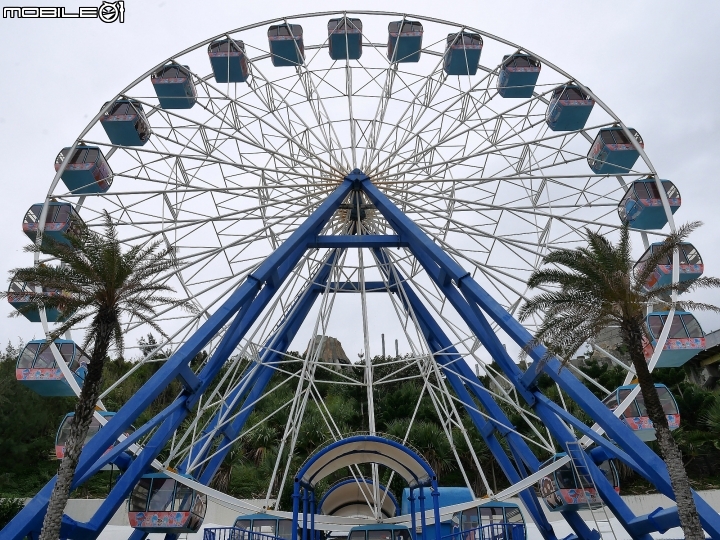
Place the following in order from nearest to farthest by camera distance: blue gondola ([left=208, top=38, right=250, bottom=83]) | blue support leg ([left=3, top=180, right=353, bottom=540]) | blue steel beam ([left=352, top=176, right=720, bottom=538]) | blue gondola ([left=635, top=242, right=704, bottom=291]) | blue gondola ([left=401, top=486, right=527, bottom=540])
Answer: blue steel beam ([left=352, top=176, right=720, bottom=538]), blue support leg ([left=3, top=180, right=353, bottom=540]), blue gondola ([left=401, top=486, right=527, bottom=540]), blue gondola ([left=635, top=242, right=704, bottom=291]), blue gondola ([left=208, top=38, right=250, bottom=83])

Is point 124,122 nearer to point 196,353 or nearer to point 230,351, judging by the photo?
point 230,351

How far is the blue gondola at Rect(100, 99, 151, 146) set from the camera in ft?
67.0

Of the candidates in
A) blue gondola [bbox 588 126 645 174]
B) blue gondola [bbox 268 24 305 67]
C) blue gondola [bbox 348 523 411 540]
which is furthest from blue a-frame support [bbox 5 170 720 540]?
blue gondola [bbox 588 126 645 174]

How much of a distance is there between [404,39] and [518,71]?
4.10 m

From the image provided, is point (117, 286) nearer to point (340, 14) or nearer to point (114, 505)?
point (114, 505)

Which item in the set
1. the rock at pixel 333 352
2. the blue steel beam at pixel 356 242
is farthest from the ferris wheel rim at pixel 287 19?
the rock at pixel 333 352

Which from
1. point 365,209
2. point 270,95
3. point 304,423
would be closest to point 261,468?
point 304,423

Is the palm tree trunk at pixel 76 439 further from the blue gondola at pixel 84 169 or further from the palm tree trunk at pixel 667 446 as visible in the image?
the palm tree trunk at pixel 667 446

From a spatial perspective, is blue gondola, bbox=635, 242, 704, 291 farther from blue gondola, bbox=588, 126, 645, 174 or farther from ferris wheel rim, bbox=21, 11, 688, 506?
blue gondola, bbox=588, 126, 645, 174

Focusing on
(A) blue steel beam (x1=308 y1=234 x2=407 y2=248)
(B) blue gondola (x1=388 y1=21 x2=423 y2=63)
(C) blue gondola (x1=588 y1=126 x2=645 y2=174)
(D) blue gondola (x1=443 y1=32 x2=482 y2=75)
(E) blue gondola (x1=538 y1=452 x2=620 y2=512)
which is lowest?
(E) blue gondola (x1=538 y1=452 x2=620 y2=512)

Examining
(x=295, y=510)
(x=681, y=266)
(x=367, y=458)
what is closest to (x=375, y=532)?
(x=367, y=458)

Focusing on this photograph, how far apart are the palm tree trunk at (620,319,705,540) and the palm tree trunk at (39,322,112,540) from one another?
1089 centimetres

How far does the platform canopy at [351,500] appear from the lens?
23625 millimetres

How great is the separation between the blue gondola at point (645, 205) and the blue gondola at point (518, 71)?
528 cm
